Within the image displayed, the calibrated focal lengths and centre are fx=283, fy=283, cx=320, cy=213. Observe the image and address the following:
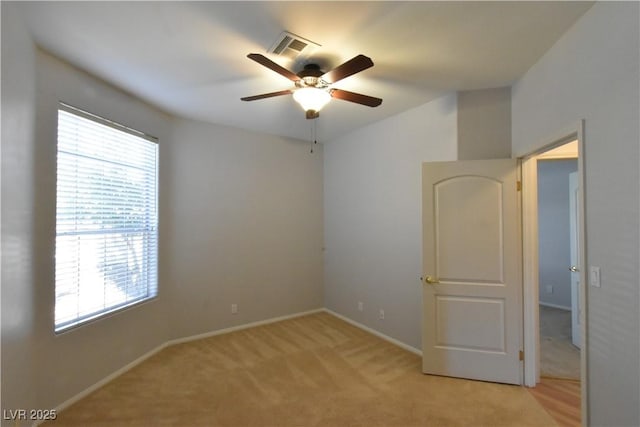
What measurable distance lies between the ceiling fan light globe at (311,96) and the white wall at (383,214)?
56.6 inches

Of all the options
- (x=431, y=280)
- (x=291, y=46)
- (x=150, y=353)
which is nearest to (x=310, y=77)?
(x=291, y=46)

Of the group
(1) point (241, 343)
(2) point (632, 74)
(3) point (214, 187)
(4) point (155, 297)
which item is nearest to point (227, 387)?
(1) point (241, 343)

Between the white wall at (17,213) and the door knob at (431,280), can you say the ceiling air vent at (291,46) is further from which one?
the door knob at (431,280)

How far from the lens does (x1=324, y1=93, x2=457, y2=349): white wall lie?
3092 millimetres

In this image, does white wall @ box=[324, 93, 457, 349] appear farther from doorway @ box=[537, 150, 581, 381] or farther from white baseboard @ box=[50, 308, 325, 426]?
doorway @ box=[537, 150, 581, 381]

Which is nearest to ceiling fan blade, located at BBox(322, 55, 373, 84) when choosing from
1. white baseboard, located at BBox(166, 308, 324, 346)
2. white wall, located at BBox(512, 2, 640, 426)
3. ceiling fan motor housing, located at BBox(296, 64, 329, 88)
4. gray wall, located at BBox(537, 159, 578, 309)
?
ceiling fan motor housing, located at BBox(296, 64, 329, 88)

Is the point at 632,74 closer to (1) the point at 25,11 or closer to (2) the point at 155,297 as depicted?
(1) the point at 25,11

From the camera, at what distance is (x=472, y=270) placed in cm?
260

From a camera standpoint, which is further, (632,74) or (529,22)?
(529,22)

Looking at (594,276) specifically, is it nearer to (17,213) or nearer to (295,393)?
(295,393)

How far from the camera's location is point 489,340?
2.56 meters

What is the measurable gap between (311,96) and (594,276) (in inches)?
82.5

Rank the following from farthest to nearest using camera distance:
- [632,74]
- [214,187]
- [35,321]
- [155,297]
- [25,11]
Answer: [214,187] < [155,297] < [35,321] < [25,11] < [632,74]

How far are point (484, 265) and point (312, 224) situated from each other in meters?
2.54
